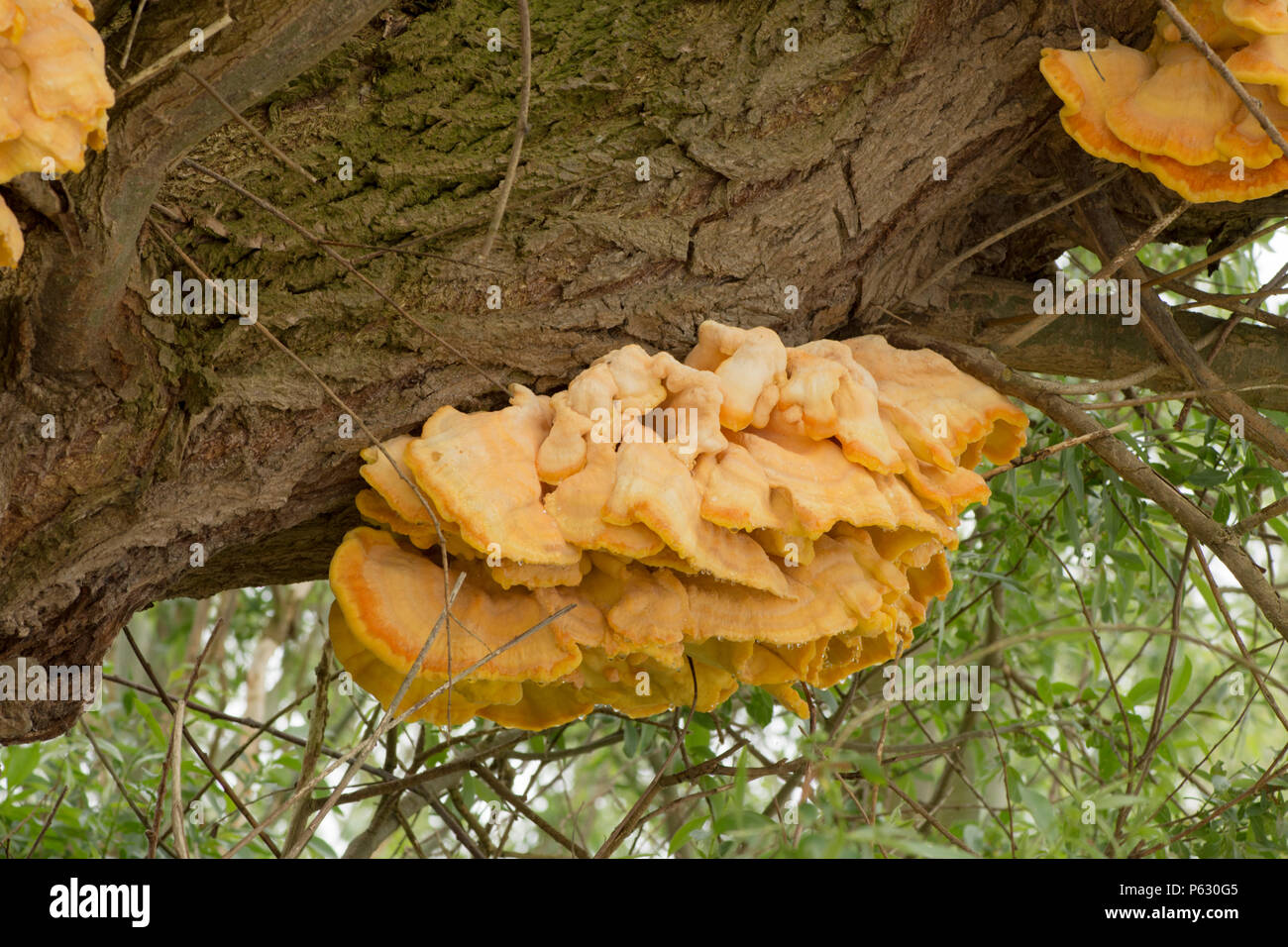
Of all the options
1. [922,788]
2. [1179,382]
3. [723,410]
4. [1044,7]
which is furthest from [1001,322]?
[922,788]

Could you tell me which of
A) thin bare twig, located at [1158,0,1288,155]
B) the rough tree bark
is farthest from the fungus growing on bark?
thin bare twig, located at [1158,0,1288,155]

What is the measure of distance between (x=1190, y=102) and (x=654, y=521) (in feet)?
5.94

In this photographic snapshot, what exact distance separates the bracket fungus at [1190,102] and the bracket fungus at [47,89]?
7.52ft

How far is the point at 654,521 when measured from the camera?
2318 mm

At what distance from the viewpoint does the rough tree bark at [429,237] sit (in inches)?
96.7

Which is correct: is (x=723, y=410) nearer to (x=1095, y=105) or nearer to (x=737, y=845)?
(x=1095, y=105)

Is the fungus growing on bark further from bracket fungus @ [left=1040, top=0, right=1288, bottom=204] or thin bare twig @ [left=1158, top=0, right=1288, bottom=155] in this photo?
thin bare twig @ [left=1158, top=0, right=1288, bottom=155]

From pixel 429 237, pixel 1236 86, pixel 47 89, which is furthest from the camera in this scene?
pixel 429 237

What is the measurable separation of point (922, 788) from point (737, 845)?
474 centimetres

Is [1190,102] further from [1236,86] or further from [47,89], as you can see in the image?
[47,89]

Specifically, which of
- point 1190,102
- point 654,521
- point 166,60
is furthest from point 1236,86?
point 166,60

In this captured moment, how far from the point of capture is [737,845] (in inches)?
153

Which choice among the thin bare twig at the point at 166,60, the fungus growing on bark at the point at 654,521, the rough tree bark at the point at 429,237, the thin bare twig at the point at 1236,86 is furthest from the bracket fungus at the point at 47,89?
the thin bare twig at the point at 1236,86

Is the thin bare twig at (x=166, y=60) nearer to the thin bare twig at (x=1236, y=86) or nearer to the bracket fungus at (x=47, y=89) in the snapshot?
the bracket fungus at (x=47, y=89)
